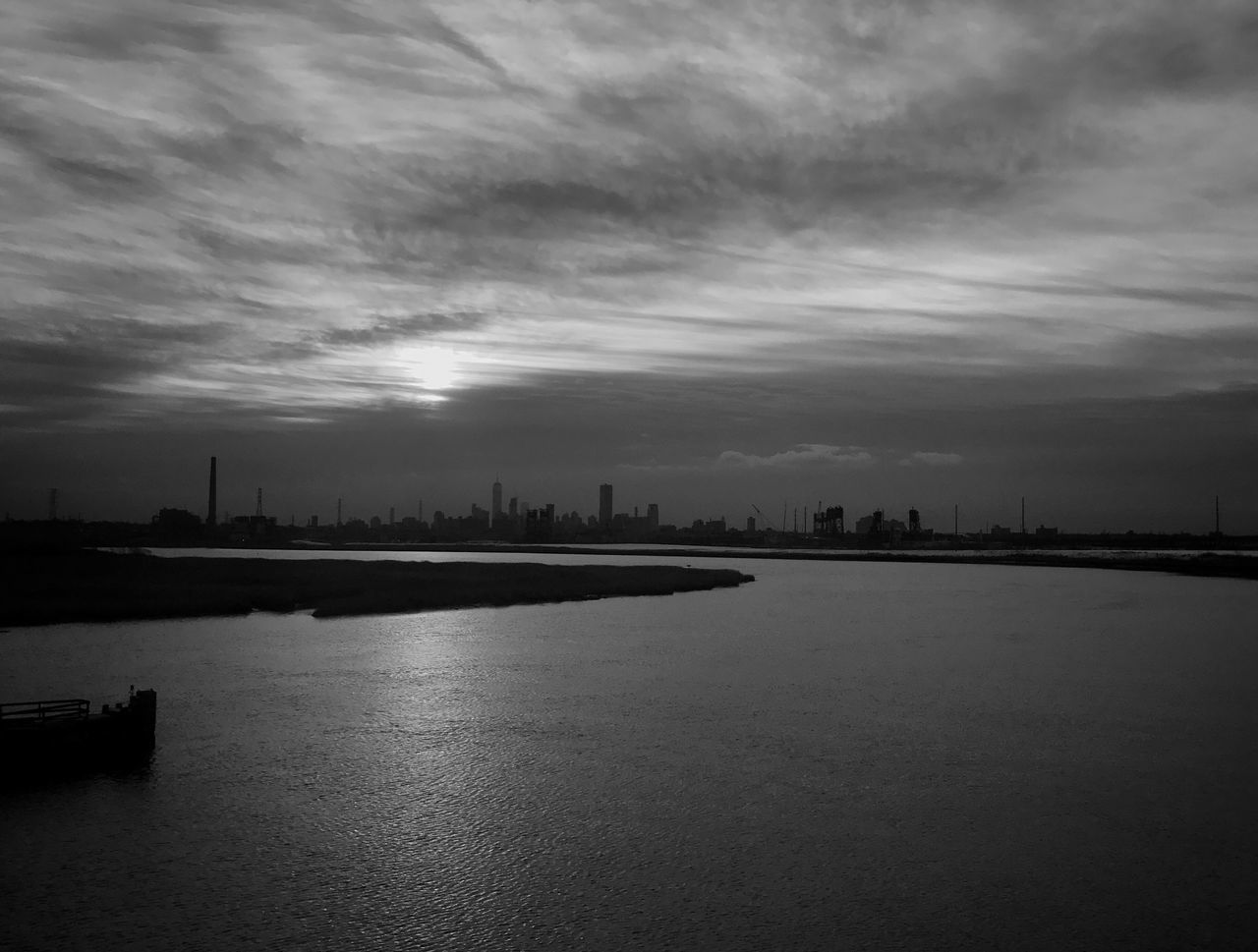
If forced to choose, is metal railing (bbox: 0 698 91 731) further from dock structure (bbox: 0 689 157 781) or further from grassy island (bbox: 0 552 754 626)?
grassy island (bbox: 0 552 754 626)

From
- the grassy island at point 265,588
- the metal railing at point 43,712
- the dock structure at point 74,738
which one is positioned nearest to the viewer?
the dock structure at point 74,738

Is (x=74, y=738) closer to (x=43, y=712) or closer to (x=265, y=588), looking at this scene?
(x=43, y=712)

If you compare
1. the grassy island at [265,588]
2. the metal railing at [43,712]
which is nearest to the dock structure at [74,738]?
the metal railing at [43,712]

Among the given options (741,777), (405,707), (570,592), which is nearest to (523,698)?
(405,707)

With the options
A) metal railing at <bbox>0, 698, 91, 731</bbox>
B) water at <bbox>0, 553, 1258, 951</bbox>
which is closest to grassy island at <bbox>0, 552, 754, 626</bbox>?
water at <bbox>0, 553, 1258, 951</bbox>

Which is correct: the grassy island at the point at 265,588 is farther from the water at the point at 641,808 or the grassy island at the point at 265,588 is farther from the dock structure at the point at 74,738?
the dock structure at the point at 74,738

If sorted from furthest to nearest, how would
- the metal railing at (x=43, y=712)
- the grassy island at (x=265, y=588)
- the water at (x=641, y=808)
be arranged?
the grassy island at (x=265, y=588) → the metal railing at (x=43, y=712) → the water at (x=641, y=808)

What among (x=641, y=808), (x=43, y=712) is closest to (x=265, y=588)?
(x=43, y=712)
